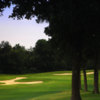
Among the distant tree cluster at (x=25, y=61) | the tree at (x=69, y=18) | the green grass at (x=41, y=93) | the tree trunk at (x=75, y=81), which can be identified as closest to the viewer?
the tree at (x=69, y=18)

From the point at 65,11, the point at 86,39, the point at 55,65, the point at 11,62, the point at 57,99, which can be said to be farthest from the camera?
the point at 55,65

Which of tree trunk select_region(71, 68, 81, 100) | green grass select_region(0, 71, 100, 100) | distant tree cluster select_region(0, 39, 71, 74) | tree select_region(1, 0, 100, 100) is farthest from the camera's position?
distant tree cluster select_region(0, 39, 71, 74)

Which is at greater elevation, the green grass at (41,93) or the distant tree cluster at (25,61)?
A: the distant tree cluster at (25,61)

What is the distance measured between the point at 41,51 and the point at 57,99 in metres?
67.4

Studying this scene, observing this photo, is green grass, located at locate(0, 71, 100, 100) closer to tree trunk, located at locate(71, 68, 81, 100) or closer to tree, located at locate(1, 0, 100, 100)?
tree trunk, located at locate(71, 68, 81, 100)

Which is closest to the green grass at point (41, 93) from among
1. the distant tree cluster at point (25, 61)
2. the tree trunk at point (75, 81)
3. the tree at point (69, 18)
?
the tree trunk at point (75, 81)

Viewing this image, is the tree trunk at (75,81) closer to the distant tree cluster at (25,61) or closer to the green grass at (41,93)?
the green grass at (41,93)

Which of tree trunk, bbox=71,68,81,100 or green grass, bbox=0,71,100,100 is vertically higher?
tree trunk, bbox=71,68,81,100

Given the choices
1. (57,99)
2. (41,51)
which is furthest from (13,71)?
(57,99)

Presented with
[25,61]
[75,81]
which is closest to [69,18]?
[75,81]

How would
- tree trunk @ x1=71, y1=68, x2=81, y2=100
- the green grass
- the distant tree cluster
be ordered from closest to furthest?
tree trunk @ x1=71, y1=68, x2=81, y2=100
the green grass
the distant tree cluster

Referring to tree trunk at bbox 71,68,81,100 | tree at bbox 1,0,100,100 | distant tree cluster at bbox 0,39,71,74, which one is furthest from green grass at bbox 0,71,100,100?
distant tree cluster at bbox 0,39,71,74

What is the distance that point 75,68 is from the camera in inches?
483

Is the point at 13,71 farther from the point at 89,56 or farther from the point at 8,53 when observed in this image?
the point at 89,56
